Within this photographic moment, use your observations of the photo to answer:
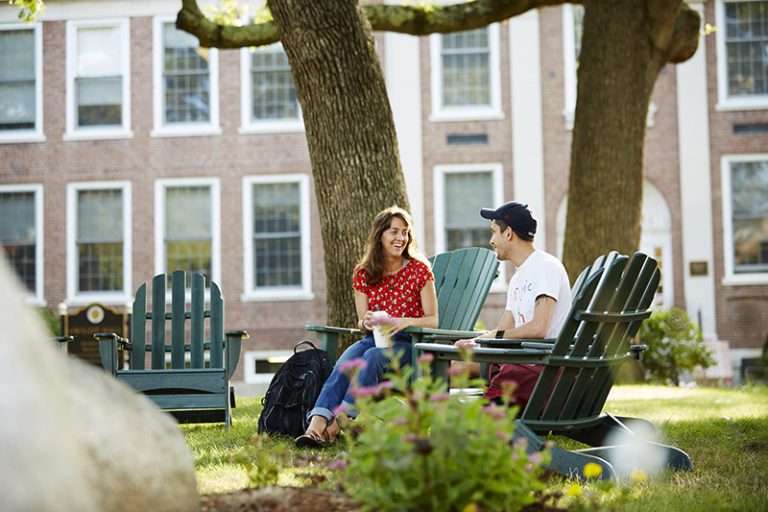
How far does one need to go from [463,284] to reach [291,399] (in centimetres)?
154

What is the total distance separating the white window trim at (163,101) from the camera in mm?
20250

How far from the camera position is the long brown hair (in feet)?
20.3

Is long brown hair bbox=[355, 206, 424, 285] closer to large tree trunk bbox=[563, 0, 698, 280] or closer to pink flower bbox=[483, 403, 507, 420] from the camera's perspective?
pink flower bbox=[483, 403, 507, 420]

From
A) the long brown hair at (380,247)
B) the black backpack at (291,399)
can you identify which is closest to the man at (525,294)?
the long brown hair at (380,247)

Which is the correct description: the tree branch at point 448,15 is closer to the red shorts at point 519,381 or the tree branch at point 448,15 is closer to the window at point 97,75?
the red shorts at point 519,381

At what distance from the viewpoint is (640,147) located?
36.7 feet

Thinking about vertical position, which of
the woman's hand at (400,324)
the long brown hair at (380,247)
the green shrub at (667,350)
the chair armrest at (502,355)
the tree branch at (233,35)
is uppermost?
the tree branch at (233,35)

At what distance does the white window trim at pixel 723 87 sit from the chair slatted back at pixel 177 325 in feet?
47.6

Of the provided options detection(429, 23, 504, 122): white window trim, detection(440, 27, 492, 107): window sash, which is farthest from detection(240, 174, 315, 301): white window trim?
detection(440, 27, 492, 107): window sash

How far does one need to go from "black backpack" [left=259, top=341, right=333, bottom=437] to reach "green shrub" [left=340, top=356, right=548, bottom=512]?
3151 mm

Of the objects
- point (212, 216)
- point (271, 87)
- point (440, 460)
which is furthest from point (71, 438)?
point (271, 87)

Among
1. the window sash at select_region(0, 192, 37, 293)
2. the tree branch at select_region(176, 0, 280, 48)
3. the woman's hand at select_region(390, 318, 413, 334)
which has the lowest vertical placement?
the woman's hand at select_region(390, 318, 413, 334)

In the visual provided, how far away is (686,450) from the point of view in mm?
5559

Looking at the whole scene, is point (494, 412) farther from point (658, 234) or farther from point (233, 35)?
point (658, 234)
